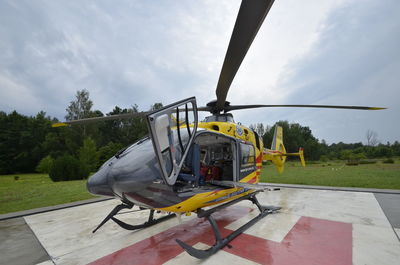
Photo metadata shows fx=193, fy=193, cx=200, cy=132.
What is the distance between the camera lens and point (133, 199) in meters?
2.61

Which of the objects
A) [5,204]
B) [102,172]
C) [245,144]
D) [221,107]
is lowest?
[5,204]

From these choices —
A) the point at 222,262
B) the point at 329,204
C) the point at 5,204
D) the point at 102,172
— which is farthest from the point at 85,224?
the point at 329,204

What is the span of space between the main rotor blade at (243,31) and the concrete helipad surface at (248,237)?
2850 millimetres

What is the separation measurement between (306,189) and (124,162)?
8.39 metres

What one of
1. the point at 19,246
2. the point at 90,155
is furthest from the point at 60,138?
the point at 19,246

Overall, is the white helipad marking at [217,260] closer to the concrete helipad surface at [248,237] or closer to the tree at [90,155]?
the concrete helipad surface at [248,237]

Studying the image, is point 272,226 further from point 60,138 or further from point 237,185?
point 60,138

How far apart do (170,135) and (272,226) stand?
3.44 meters

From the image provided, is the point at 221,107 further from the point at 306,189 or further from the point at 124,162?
the point at 306,189

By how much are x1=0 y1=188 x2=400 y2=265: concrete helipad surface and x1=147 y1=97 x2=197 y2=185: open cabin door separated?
1.60m

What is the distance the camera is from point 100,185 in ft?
8.66

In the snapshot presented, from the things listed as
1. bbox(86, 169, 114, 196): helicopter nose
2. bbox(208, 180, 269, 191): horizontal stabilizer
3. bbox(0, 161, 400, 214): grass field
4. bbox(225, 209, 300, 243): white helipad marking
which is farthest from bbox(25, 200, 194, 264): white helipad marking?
bbox(0, 161, 400, 214): grass field

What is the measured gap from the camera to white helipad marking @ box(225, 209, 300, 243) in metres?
3.81

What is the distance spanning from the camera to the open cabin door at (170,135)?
6.77ft
